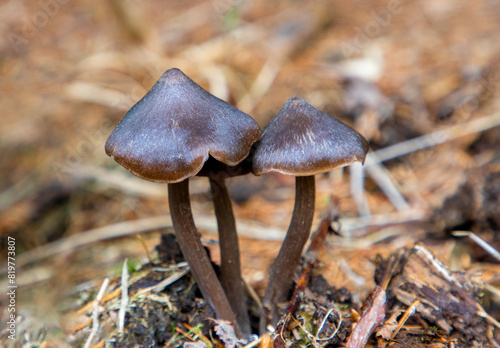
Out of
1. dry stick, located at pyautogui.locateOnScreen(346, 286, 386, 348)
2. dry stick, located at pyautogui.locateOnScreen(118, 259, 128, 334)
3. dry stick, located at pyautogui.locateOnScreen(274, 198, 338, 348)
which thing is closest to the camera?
dry stick, located at pyautogui.locateOnScreen(346, 286, 386, 348)

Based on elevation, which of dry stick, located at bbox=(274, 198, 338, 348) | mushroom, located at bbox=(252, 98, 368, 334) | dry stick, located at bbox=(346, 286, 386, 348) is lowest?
dry stick, located at bbox=(346, 286, 386, 348)

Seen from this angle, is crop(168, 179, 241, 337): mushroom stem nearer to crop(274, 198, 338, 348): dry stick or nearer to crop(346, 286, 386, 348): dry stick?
crop(274, 198, 338, 348): dry stick

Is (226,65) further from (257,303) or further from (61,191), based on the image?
(257,303)

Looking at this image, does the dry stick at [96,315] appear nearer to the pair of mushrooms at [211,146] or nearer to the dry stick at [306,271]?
the pair of mushrooms at [211,146]

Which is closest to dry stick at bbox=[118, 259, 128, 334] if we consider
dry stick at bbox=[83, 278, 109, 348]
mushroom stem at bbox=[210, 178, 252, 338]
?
dry stick at bbox=[83, 278, 109, 348]

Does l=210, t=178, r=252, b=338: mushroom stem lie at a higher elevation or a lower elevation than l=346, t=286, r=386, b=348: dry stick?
higher

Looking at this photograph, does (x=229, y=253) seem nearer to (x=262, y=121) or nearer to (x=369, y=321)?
(x=369, y=321)
